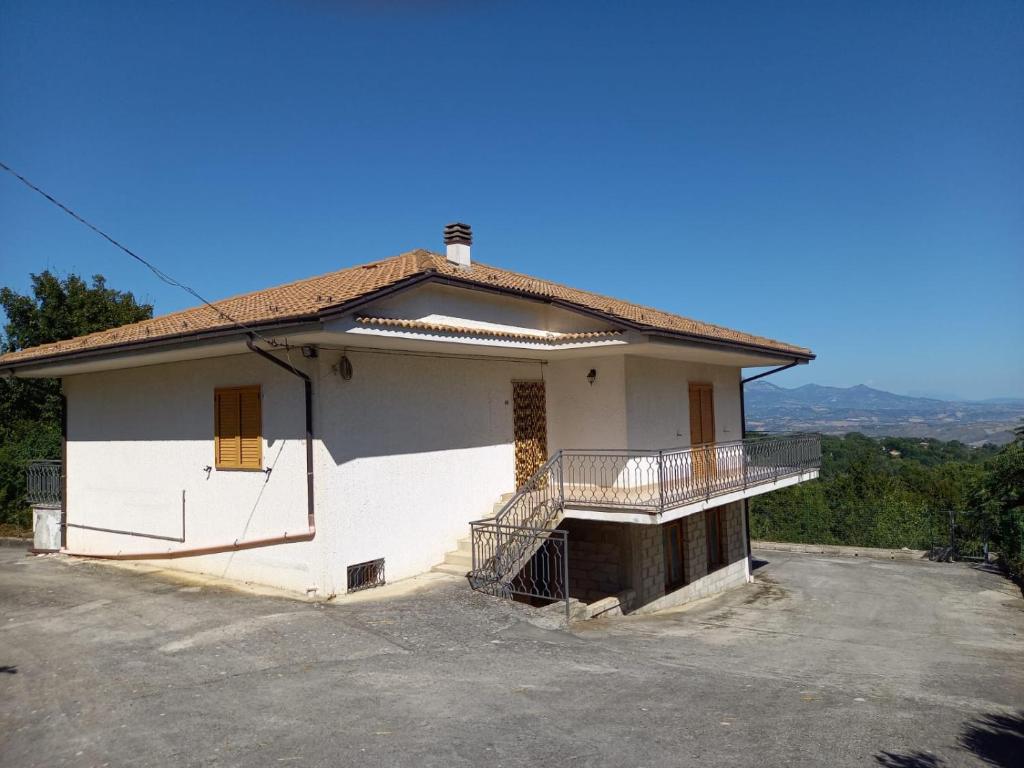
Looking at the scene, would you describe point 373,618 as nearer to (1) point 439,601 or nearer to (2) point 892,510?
(1) point 439,601

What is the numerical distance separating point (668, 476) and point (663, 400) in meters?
2.01

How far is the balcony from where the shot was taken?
11266 millimetres

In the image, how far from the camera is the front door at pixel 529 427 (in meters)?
12.9

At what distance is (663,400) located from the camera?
13.9 metres

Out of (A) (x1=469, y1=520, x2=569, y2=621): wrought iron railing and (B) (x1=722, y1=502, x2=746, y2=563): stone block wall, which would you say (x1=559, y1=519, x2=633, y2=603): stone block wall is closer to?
(A) (x1=469, y1=520, x2=569, y2=621): wrought iron railing

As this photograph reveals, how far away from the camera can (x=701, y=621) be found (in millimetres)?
12742

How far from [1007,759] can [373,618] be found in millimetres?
6217

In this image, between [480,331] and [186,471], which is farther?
[186,471]

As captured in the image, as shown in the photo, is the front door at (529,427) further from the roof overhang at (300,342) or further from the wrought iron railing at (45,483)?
the wrought iron railing at (45,483)

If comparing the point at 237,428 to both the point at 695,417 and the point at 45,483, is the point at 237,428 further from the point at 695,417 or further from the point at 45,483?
the point at 695,417

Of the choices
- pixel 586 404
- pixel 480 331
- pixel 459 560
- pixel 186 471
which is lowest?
pixel 459 560

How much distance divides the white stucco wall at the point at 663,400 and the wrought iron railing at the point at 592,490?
1.60ft

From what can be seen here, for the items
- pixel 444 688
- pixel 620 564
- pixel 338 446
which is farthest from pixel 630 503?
pixel 444 688

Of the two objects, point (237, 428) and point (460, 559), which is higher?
point (237, 428)
